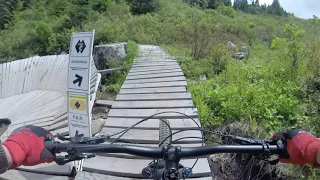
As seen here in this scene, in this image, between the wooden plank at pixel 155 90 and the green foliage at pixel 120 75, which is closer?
the wooden plank at pixel 155 90

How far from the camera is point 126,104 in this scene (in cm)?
429

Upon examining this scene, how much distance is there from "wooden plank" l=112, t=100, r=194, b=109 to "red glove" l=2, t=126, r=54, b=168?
2827 mm

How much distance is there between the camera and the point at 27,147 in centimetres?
121

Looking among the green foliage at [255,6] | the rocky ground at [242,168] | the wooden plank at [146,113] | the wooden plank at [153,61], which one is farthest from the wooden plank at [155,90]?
the green foliage at [255,6]

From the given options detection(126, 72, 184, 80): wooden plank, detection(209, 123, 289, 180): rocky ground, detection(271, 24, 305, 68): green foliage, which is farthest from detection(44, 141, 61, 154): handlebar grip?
detection(126, 72, 184, 80): wooden plank

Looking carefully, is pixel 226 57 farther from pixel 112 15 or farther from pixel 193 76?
pixel 112 15

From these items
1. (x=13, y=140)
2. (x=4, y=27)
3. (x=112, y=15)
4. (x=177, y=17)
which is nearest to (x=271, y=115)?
(x=13, y=140)

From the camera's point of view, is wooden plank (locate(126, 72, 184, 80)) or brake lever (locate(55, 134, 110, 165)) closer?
brake lever (locate(55, 134, 110, 165))

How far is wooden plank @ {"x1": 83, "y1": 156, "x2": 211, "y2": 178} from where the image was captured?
2430mm

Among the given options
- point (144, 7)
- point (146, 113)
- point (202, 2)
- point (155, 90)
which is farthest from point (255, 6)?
point (146, 113)

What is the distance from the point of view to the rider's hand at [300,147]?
1.19m

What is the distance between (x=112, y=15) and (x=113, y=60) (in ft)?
34.2

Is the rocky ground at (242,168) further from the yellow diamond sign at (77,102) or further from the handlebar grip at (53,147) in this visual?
the handlebar grip at (53,147)

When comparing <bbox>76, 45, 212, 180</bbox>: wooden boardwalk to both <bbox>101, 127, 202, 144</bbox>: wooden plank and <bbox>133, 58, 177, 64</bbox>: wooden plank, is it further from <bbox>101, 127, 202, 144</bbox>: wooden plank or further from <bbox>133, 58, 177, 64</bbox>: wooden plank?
<bbox>133, 58, 177, 64</bbox>: wooden plank
